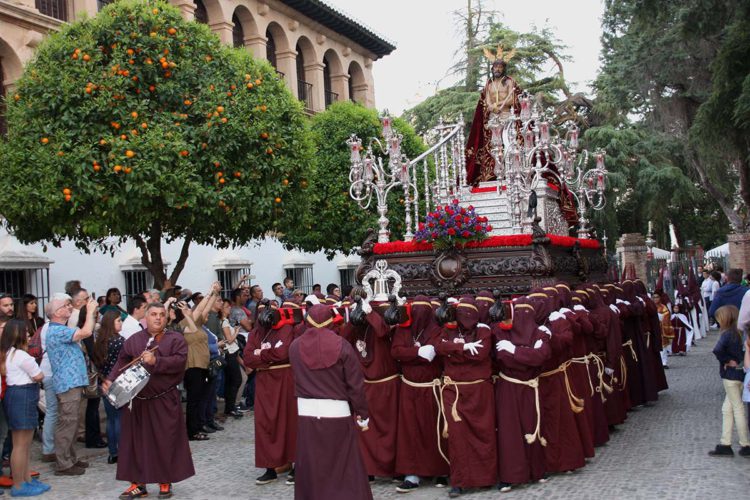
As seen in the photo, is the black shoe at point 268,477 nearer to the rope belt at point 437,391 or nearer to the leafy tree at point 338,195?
the rope belt at point 437,391

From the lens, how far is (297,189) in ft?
48.3

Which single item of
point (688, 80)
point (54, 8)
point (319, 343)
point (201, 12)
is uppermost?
point (201, 12)

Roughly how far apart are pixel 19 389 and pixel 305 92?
74.7ft

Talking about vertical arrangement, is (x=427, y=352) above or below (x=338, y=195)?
below

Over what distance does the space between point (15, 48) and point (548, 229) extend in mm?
12855

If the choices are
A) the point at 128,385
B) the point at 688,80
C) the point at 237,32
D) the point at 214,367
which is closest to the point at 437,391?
the point at 128,385

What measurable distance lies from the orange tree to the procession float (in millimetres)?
1913

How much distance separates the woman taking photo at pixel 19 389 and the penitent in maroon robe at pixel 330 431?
310 centimetres

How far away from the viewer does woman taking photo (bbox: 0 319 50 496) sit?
7.86m

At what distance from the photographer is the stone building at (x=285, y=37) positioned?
18.8m

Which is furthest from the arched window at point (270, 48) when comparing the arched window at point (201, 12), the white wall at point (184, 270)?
the white wall at point (184, 270)

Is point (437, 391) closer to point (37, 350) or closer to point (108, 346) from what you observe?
point (108, 346)

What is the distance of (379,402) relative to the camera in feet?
26.3

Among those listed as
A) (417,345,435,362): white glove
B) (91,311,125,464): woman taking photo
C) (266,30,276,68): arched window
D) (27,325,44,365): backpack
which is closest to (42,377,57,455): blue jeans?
(27,325,44,365): backpack
